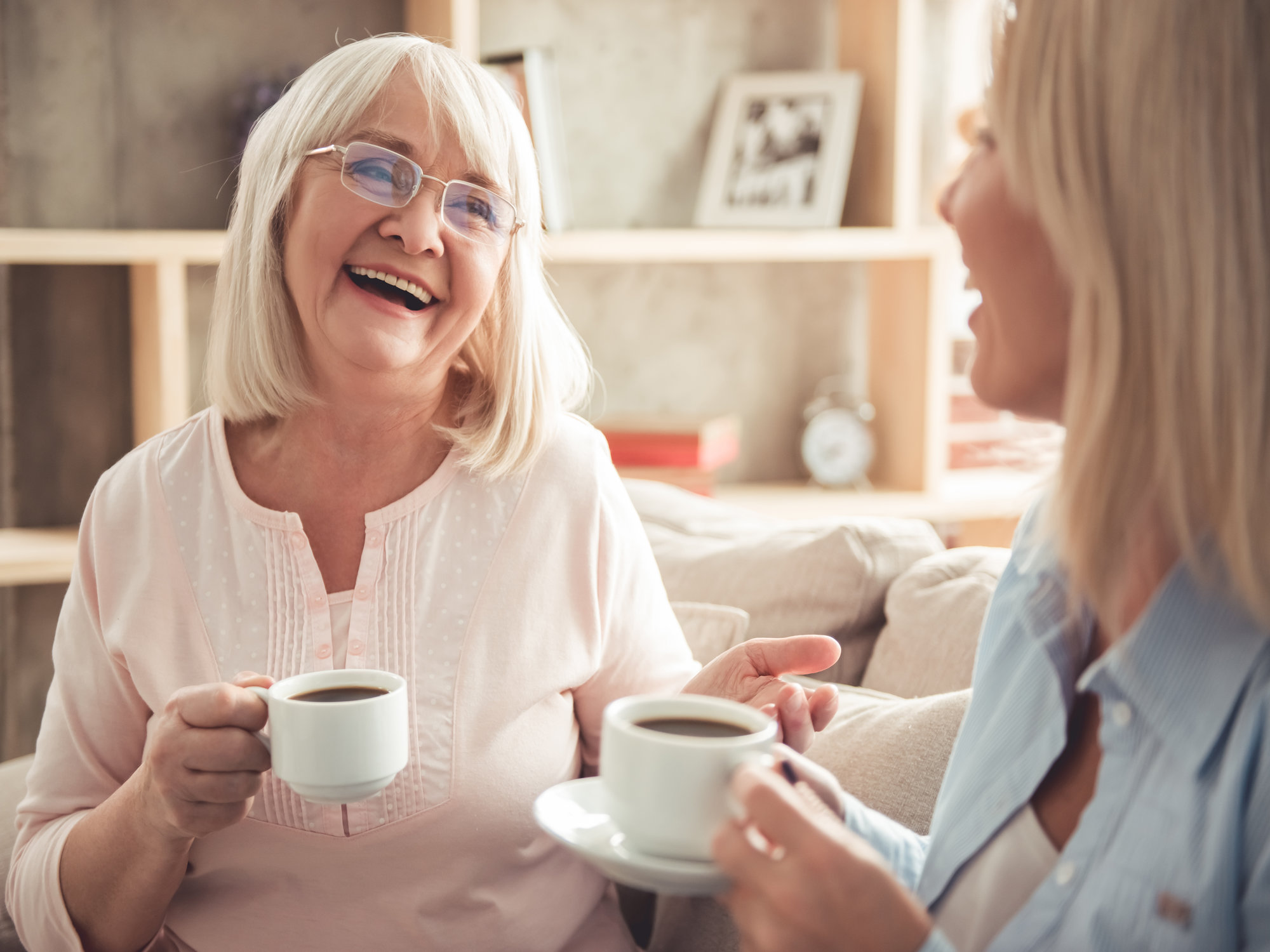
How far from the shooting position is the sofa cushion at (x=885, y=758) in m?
1.25

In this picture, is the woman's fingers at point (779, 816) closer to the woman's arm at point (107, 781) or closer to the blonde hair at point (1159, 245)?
the blonde hair at point (1159, 245)

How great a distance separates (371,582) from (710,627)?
56cm

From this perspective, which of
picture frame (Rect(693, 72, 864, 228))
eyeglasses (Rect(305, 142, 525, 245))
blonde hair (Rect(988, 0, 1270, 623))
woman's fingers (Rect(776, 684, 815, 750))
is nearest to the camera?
blonde hair (Rect(988, 0, 1270, 623))

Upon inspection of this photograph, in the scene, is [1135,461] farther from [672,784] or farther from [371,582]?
[371,582]

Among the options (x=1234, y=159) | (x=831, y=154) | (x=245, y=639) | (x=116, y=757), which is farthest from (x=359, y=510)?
(x=831, y=154)

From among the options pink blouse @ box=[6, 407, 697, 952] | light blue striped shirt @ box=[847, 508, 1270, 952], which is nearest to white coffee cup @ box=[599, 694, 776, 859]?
light blue striped shirt @ box=[847, 508, 1270, 952]

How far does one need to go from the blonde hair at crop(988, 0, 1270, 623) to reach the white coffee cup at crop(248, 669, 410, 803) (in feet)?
1.86

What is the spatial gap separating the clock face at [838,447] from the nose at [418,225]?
1.74 metres

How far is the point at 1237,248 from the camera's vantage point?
26.6 inches

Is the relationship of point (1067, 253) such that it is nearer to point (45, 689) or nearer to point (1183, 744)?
point (1183, 744)

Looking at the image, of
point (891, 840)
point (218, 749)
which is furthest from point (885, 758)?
point (218, 749)

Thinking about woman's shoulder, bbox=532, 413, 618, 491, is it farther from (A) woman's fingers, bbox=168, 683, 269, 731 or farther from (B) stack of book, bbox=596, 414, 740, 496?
(B) stack of book, bbox=596, 414, 740, 496

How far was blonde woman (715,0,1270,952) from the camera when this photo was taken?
68cm

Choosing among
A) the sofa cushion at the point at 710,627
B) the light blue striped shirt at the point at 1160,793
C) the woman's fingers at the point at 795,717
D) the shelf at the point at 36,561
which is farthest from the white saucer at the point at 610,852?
the shelf at the point at 36,561
